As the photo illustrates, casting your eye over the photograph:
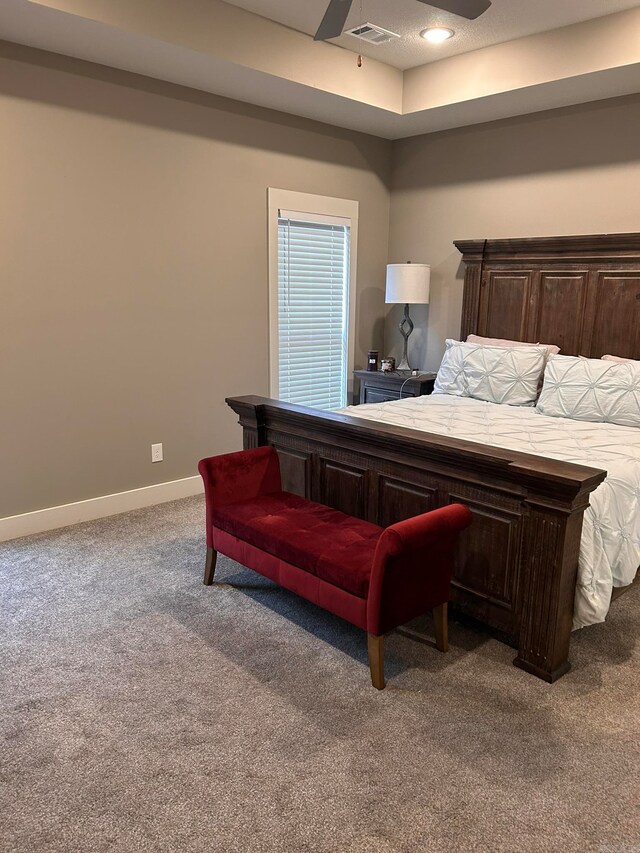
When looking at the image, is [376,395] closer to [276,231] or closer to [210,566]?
[276,231]

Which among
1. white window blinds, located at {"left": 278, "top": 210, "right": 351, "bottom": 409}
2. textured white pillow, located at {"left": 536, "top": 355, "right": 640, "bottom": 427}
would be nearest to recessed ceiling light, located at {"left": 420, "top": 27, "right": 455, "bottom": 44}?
white window blinds, located at {"left": 278, "top": 210, "right": 351, "bottom": 409}

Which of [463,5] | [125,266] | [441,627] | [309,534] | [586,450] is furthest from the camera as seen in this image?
[125,266]

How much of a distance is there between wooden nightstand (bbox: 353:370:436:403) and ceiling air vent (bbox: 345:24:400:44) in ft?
7.38

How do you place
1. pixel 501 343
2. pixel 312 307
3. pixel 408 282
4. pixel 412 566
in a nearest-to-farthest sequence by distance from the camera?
pixel 412 566, pixel 501 343, pixel 408 282, pixel 312 307

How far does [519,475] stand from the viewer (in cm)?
232

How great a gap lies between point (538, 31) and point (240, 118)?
1956 mm

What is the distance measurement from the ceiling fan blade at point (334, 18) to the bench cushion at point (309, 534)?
6.79ft

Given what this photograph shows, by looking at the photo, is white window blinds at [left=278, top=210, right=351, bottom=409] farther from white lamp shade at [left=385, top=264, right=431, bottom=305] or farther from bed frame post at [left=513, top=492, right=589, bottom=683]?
bed frame post at [left=513, top=492, right=589, bottom=683]

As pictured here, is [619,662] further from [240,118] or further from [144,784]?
[240,118]

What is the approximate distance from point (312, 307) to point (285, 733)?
3.55 meters

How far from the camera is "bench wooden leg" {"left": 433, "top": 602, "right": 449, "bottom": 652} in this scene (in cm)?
256

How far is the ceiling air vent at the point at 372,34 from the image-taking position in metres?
3.58

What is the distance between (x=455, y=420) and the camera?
3545 mm

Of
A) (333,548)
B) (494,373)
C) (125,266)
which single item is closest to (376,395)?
Result: (494,373)
